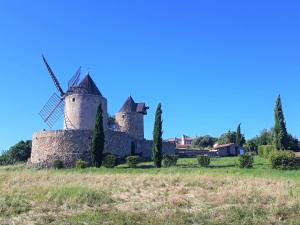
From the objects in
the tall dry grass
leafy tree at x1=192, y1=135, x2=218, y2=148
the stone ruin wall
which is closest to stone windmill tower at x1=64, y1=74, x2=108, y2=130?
the stone ruin wall

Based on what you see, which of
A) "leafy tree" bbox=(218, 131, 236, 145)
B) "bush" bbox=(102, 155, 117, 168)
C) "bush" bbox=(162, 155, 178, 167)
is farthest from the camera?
"leafy tree" bbox=(218, 131, 236, 145)

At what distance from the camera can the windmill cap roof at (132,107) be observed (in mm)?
43594

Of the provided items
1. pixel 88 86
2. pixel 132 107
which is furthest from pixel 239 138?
pixel 88 86

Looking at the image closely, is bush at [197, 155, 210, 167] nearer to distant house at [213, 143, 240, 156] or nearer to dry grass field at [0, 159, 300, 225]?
dry grass field at [0, 159, 300, 225]

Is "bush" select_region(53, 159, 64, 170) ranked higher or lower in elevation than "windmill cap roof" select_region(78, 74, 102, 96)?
lower

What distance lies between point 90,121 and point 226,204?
26709 mm

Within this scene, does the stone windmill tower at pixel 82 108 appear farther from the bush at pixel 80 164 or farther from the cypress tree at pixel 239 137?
the cypress tree at pixel 239 137

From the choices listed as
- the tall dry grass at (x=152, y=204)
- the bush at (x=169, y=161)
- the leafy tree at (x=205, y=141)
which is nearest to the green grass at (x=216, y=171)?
the bush at (x=169, y=161)

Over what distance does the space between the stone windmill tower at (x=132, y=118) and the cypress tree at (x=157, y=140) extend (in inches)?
425

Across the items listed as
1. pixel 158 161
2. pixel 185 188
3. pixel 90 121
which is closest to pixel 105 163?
pixel 158 161

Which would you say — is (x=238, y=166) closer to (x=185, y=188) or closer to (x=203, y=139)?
(x=185, y=188)

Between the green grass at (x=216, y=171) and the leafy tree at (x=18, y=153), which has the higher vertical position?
the leafy tree at (x=18, y=153)

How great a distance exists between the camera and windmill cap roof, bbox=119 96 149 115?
43594 mm

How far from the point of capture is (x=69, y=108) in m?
37.9
